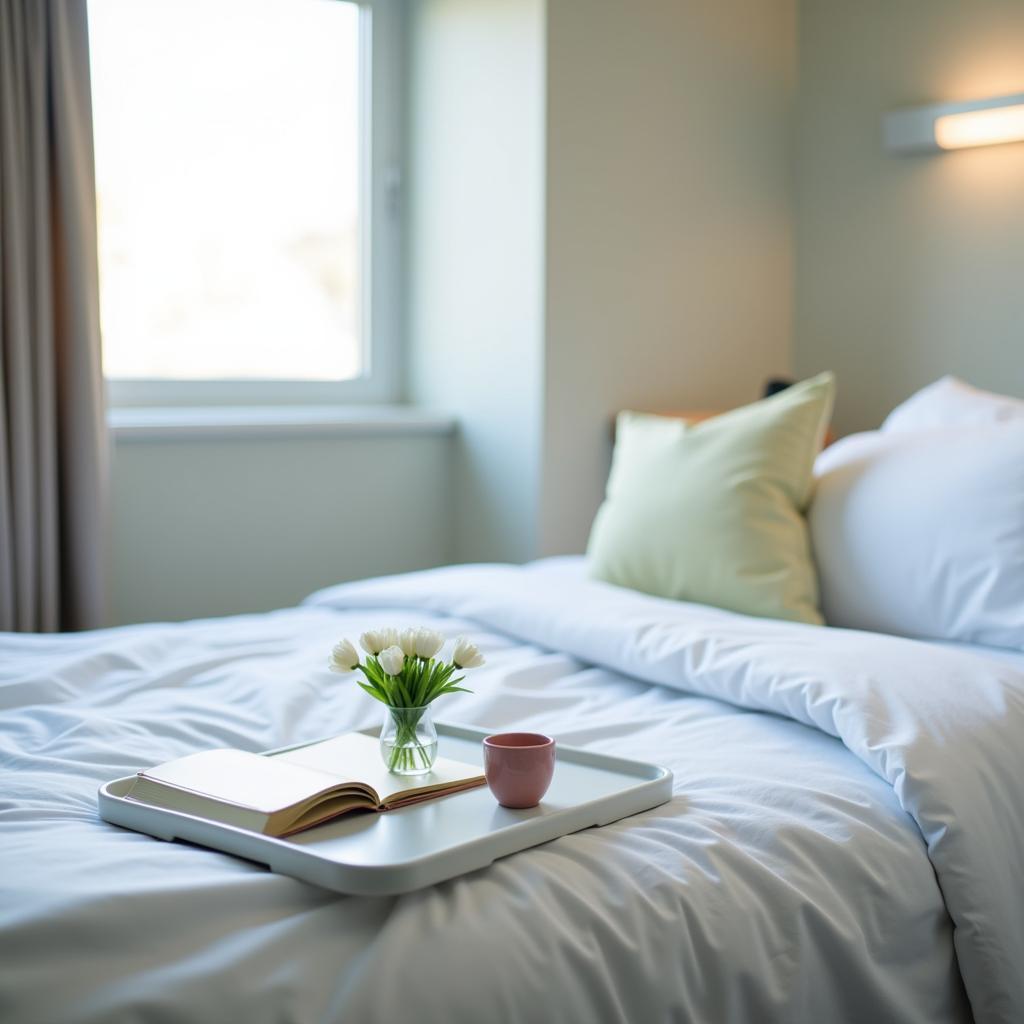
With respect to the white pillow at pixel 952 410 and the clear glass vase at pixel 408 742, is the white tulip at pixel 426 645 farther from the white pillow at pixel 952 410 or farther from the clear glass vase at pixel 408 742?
the white pillow at pixel 952 410

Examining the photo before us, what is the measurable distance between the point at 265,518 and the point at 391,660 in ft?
6.08

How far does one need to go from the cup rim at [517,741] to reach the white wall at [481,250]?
1787 millimetres

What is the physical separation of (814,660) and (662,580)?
1.96 feet

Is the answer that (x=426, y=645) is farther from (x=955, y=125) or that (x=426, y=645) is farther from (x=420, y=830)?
(x=955, y=125)

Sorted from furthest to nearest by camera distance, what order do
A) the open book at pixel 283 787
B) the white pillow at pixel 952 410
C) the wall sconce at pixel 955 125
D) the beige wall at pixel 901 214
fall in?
the beige wall at pixel 901 214
the wall sconce at pixel 955 125
the white pillow at pixel 952 410
the open book at pixel 283 787

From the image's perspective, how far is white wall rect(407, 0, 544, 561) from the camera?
2947 millimetres

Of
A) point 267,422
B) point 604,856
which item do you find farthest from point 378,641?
point 267,422

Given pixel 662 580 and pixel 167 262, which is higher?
pixel 167 262

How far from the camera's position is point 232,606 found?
2973 mm

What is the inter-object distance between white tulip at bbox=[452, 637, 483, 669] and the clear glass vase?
2.2 inches

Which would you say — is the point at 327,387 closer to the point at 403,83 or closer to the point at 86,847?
the point at 403,83

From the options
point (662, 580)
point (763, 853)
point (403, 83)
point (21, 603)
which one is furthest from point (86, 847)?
point (403, 83)

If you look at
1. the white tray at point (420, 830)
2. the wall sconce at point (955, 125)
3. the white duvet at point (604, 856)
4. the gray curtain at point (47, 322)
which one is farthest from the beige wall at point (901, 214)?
the white tray at point (420, 830)

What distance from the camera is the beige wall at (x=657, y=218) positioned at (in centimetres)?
295
